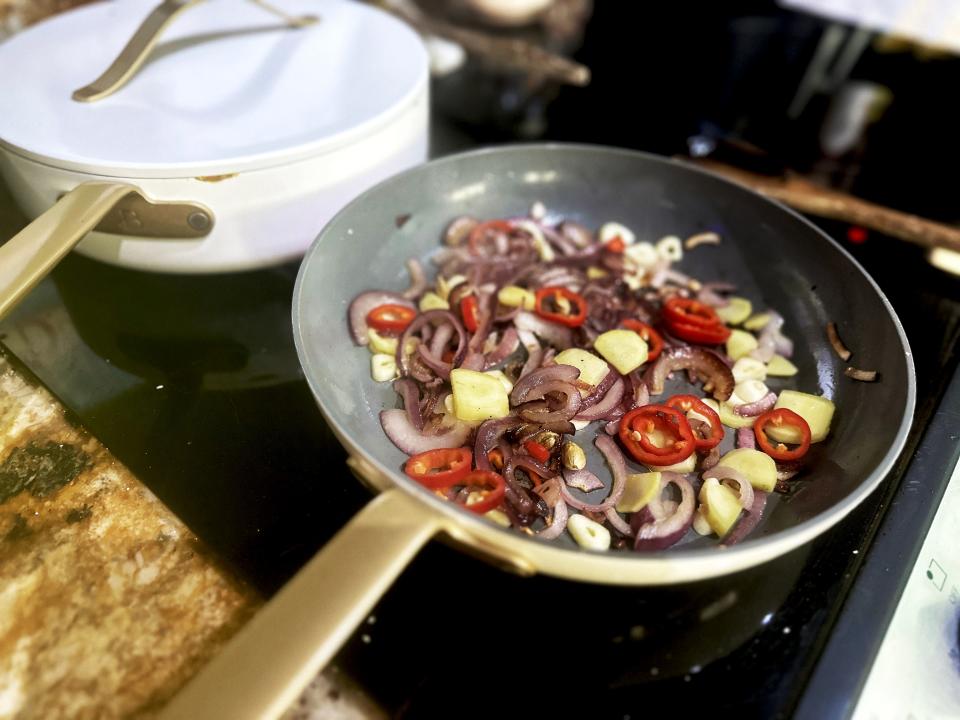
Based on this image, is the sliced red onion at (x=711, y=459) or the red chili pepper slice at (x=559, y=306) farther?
the red chili pepper slice at (x=559, y=306)

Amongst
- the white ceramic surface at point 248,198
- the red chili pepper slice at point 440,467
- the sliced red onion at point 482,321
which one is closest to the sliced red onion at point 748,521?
the red chili pepper slice at point 440,467

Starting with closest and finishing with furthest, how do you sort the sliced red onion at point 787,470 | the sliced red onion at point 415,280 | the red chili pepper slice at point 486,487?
the red chili pepper slice at point 486,487 → the sliced red onion at point 787,470 → the sliced red onion at point 415,280

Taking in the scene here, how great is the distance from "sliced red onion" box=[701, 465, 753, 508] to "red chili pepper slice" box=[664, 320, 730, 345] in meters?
0.24

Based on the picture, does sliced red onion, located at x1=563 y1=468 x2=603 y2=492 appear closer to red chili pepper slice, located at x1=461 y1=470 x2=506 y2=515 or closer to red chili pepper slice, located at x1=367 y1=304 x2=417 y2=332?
red chili pepper slice, located at x1=461 y1=470 x2=506 y2=515

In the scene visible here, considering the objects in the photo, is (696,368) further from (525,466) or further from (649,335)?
(525,466)

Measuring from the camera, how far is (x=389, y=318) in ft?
3.26

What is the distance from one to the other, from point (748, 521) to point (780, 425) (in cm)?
18

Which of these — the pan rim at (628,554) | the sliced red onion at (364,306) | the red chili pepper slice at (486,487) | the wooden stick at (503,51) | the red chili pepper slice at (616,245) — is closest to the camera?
the pan rim at (628,554)

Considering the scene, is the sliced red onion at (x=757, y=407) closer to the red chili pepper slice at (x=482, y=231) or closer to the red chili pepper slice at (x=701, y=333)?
the red chili pepper slice at (x=701, y=333)

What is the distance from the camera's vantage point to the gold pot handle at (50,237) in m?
0.76

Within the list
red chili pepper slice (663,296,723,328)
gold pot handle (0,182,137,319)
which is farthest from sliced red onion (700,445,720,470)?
gold pot handle (0,182,137,319)

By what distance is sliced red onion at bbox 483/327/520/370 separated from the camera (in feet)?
3.27

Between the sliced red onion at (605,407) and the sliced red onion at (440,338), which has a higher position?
the sliced red onion at (605,407)

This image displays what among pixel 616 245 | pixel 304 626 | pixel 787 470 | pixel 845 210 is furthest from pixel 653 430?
pixel 845 210
